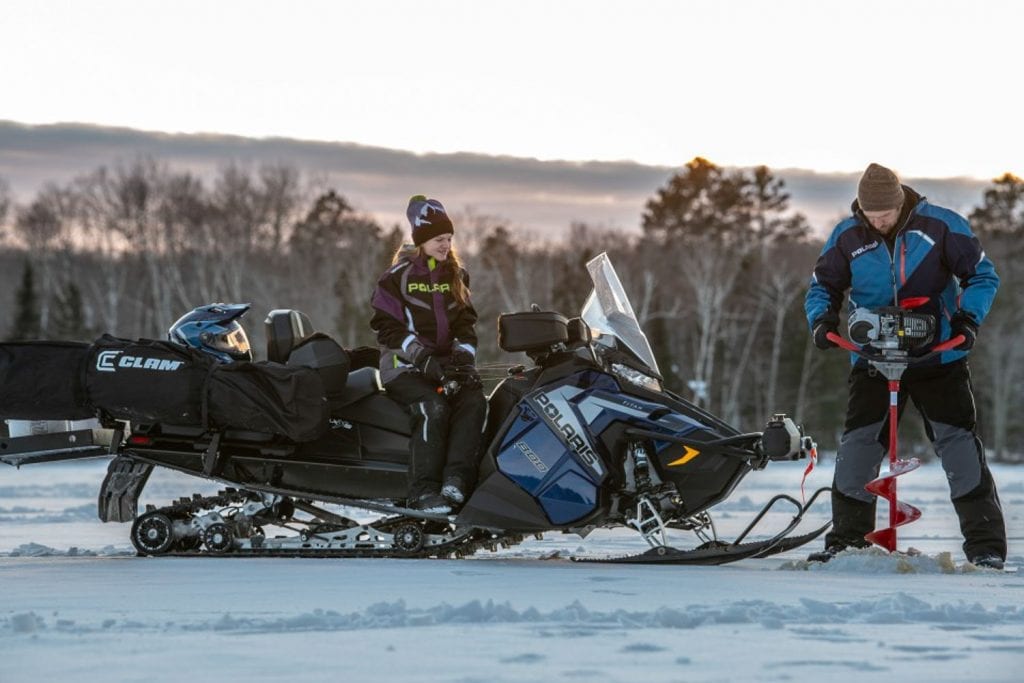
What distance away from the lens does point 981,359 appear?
51.8m

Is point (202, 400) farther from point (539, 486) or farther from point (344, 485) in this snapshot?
point (539, 486)

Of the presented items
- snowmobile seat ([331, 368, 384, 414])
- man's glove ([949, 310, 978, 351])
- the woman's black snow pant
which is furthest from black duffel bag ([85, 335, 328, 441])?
man's glove ([949, 310, 978, 351])

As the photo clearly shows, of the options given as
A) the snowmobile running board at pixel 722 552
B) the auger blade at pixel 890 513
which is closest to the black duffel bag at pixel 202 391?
the snowmobile running board at pixel 722 552

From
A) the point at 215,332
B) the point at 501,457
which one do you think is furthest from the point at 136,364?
the point at 501,457

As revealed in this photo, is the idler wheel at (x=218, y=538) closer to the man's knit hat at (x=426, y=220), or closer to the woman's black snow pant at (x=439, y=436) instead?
the woman's black snow pant at (x=439, y=436)

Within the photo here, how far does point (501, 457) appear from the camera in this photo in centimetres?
648

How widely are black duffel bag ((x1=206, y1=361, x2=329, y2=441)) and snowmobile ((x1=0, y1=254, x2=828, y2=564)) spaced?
0.26 ft

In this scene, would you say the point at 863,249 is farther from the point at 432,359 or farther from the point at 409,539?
the point at 409,539

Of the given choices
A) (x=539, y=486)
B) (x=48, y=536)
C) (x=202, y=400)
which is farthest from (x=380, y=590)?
(x=48, y=536)

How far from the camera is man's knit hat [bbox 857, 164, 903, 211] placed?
631 centimetres

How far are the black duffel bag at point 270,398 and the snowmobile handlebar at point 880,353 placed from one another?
220cm

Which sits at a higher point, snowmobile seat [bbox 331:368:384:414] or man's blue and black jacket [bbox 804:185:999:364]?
man's blue and black jacket [bbox 804:185:999:364]

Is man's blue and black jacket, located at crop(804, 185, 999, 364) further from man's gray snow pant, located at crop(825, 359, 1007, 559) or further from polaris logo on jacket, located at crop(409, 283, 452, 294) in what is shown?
polaris logo on jacket, located at crop(409, 283, 452, 294)

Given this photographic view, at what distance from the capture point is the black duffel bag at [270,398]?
6.59 m
